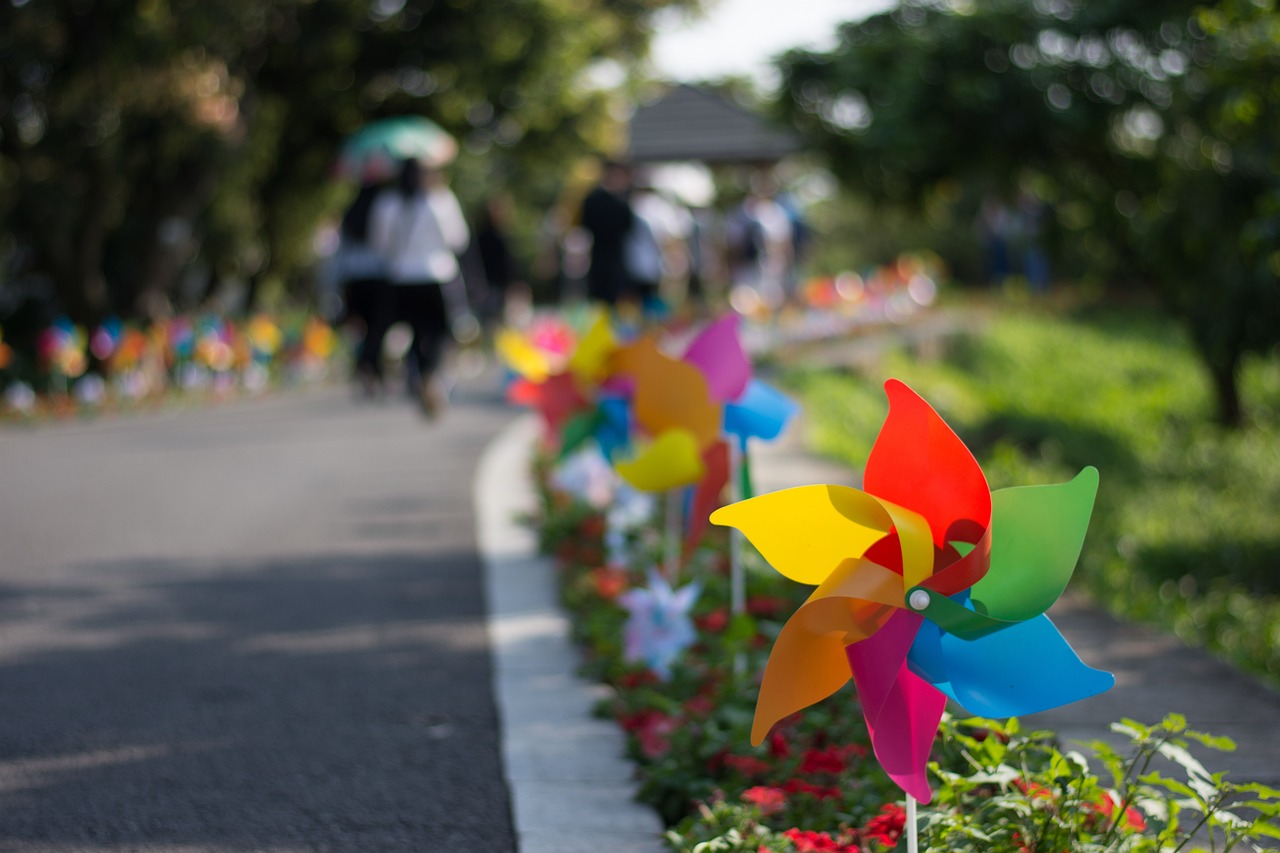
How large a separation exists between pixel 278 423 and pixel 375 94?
420 inches

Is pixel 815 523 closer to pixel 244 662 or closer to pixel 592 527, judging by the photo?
pixel 244 662

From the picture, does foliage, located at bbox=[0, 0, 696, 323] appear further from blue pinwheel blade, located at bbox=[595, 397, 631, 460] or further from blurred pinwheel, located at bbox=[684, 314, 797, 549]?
blurred pinwheel, located at bbox=[684, 314, 797, 549]

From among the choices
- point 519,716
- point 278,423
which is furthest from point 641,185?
point 519,716

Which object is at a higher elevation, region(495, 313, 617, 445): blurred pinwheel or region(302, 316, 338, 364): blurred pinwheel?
region(495, 313, 617, 445): blurred pinwheel

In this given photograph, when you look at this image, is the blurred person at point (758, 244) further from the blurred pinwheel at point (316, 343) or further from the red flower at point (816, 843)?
the red flower at point (816, 843)

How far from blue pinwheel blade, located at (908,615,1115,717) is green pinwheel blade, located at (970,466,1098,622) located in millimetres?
57

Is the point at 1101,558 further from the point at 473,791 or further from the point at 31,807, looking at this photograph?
the point at 31,807

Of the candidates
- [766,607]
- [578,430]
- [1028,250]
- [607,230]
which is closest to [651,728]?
[766,607]

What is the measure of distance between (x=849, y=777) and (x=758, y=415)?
1283 mm

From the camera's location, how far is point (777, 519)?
2859 mm

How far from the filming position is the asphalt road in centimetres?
371

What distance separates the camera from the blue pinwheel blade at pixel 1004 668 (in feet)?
9.20

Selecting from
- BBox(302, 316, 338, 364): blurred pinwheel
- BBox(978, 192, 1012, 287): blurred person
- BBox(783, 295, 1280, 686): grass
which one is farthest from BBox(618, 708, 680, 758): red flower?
BBox(978, 192, 1012, 287): blurred person

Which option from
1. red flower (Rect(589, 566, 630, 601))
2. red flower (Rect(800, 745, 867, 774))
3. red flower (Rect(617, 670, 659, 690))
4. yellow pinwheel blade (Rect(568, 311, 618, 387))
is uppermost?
yellow pinwheel blade (Rect(568, 311, 618, 387))
